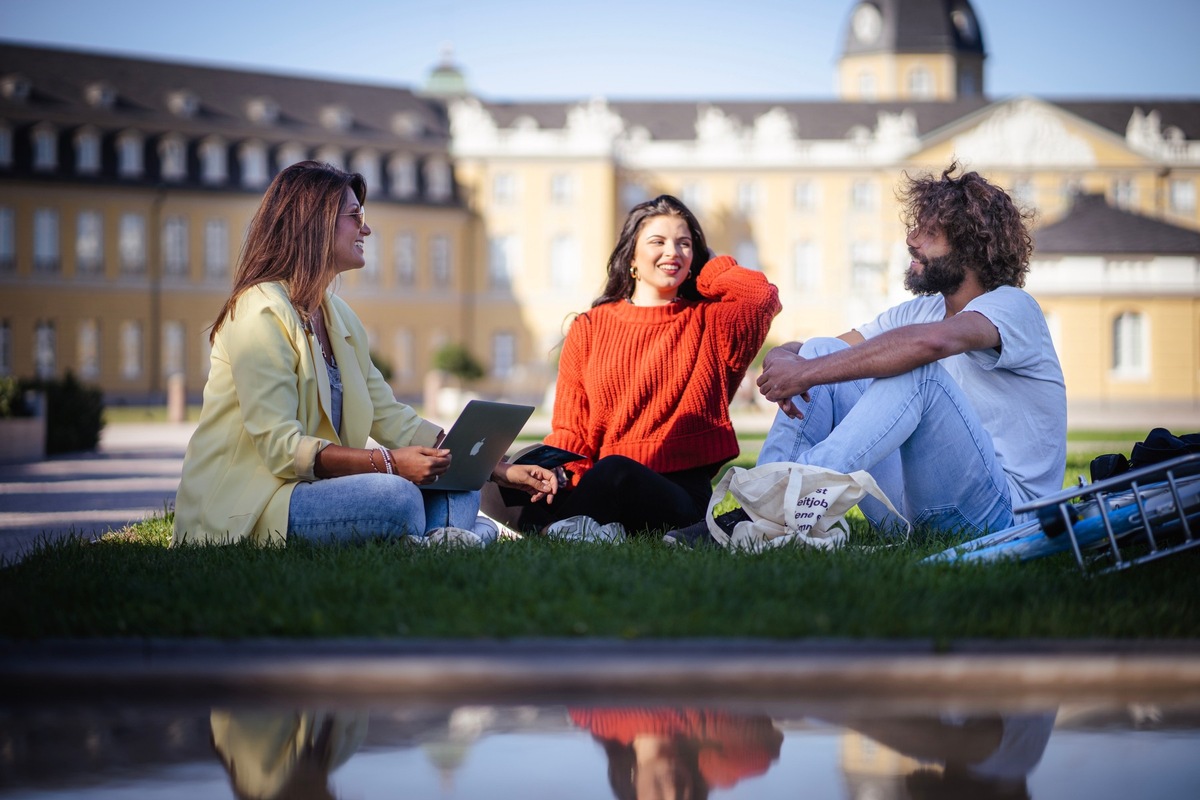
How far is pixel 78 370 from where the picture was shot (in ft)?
165

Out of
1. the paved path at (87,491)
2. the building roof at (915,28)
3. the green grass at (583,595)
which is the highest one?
the building roof at (915,28)

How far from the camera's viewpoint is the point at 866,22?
68.9 m

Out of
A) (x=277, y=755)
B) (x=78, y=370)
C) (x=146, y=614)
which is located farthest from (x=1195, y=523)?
(x=78, y=370)

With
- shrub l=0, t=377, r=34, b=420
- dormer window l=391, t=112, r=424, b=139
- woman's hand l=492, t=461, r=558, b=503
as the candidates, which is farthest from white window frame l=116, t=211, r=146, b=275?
woman's hand l=492, t=461, r=558, b=503

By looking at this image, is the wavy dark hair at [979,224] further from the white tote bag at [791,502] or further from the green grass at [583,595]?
the green grass at [583,595]

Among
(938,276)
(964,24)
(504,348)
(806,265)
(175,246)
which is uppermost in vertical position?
(964,24)

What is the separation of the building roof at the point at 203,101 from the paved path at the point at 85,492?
37.0 meters

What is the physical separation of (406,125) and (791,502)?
53.7 metres

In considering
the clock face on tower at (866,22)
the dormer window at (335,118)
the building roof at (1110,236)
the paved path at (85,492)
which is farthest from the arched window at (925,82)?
the paved path at (85,492)

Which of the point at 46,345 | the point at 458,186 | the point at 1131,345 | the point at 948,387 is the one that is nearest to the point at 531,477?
the point at 948,387

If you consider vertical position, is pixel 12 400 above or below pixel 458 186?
below

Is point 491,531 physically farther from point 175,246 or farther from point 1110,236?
point 175,246

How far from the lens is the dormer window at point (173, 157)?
5169 centimetres

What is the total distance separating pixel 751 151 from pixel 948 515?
54662mm
